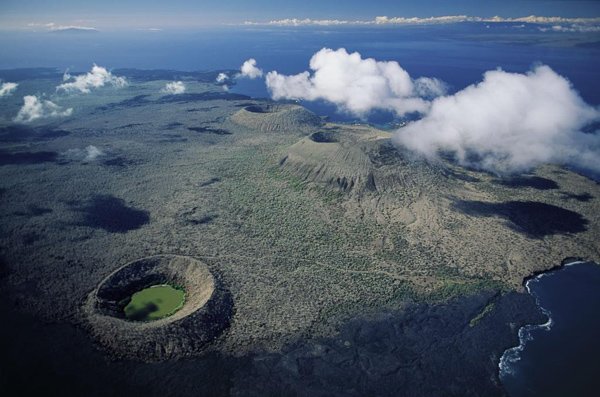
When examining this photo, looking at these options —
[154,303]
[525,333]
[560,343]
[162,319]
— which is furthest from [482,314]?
[154,303]

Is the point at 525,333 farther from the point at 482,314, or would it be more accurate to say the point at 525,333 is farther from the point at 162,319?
the point at 162,319

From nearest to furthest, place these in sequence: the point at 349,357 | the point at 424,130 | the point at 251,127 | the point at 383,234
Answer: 1. the point at 349,357
2. the point at 383,234
3. the point at 424,130
4. the point at 251,127

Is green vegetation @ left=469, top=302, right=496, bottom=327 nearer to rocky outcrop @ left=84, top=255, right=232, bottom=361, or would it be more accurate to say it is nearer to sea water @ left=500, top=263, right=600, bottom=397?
sea water @ left=500, top=263, right=600, bottom=397

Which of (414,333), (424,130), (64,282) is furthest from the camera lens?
(424,130)

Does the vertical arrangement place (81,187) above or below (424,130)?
below

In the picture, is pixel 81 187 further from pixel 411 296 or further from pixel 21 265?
pixel 411 296

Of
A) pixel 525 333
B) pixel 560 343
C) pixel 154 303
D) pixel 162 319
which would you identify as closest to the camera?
pixel 162 319

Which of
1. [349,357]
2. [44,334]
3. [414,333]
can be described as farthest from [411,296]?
[44,334]
